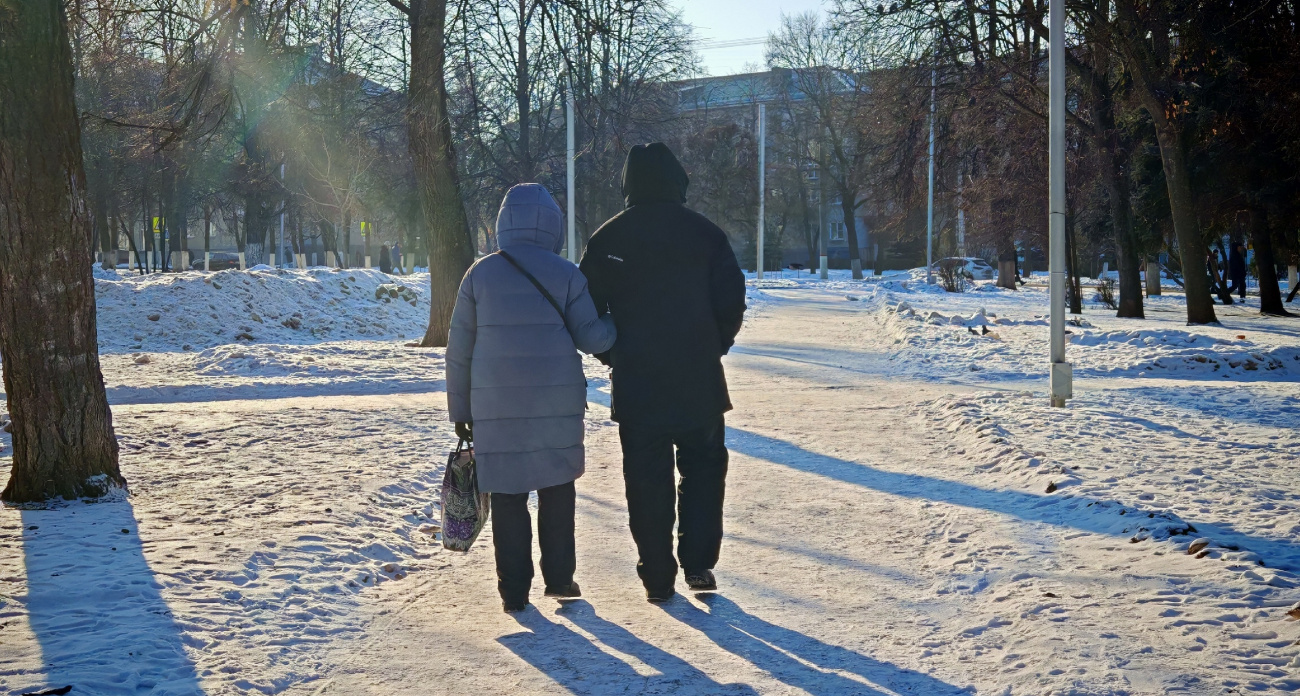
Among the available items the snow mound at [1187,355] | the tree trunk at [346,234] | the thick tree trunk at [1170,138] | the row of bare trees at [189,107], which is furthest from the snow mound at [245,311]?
the thick tree trunk at [1170,138]

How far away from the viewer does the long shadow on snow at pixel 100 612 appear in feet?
12.0

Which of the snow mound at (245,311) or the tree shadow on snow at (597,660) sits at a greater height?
the snow mound at (245,311)

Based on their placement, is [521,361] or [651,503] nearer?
[521,361]

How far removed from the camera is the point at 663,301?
4641 mm

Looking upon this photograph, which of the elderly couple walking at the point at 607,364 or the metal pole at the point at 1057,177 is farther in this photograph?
the metal pole at the point at 1057,177

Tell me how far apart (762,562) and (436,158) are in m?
11.8

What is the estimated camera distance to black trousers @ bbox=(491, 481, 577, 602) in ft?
15.1

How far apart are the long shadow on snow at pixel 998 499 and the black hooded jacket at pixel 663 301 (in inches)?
93.1

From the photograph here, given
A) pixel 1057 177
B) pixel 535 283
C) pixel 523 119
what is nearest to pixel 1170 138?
pixel 1057 177

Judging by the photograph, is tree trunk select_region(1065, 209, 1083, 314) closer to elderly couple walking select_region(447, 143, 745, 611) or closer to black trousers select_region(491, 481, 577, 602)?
elderly couple walking select_region(447, 143, 745, 611)

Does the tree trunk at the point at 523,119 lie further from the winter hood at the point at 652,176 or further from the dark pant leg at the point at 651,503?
the dark pant leg at the point at 651,503

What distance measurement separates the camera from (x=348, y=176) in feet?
112

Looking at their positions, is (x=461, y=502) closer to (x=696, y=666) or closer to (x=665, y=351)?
(x=665, y=351)

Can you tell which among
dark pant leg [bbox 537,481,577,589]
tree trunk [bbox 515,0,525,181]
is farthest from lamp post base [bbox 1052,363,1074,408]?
tree trunk [bbox 515,0,525,181]
